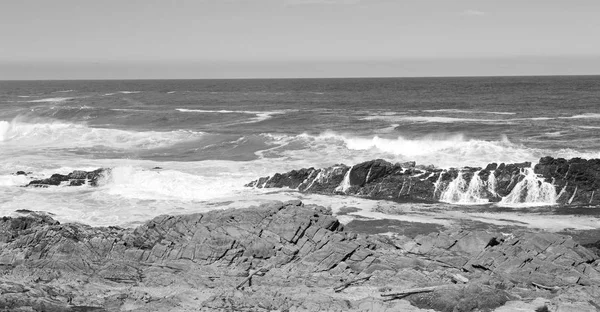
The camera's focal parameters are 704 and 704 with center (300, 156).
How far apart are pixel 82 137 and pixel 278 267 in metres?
44.4

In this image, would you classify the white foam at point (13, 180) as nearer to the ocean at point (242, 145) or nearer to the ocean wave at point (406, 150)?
the ocean at point (242, 145)

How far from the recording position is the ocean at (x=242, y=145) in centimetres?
3347

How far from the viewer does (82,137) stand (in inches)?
2377

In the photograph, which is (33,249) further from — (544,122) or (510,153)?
(544,122)

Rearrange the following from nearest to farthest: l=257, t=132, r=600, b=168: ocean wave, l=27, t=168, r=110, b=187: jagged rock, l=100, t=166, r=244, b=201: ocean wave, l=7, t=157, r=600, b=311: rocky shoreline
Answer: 1. l=7, t=157, r=600, b=311: rocky shoreline
2. l=100, t=166, r=244, b=201: ocean wave
3. l=27, t=168, r=110, b=187: jagged rock
4. l=257, t=132, r=600, b=168: ocean wave

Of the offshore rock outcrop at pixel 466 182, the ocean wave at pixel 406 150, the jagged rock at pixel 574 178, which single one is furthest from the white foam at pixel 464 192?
the ocean wave at pixel 406 150

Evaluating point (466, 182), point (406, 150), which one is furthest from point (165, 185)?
point (406, 150)

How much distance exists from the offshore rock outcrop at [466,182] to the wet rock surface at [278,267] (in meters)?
11.7

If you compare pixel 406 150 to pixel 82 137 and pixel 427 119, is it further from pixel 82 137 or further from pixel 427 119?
pixel 82 137

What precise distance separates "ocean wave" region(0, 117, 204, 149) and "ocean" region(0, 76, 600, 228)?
3.9 inches

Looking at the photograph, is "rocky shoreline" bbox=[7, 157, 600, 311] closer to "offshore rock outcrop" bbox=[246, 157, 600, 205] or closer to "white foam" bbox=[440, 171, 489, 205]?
"offshore rock outcrop" bbox=[246, 157, 600, 205]

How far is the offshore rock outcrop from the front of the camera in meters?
33.0

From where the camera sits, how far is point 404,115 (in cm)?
7412

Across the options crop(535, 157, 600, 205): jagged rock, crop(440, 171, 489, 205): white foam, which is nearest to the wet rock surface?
crop(440, 171, 489, 205): white foam
